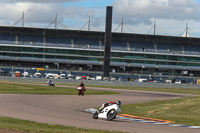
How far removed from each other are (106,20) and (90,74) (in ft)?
100

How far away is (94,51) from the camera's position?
119m

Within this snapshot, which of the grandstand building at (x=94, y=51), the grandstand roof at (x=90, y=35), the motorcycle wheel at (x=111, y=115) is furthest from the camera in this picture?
the grandstand roof at (x=90, y=35)

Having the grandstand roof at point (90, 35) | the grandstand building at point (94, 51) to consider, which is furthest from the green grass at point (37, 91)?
the grandstand roof at point (90, 35)

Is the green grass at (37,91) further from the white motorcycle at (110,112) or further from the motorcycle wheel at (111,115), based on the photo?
the motorcycle wheel at (111,115)

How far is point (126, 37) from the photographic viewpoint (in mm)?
122312

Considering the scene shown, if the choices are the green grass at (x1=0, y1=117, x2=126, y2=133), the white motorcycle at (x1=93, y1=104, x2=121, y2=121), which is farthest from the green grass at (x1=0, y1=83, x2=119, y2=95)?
the green grass at (x1=0, y1=117, x2=126, y2=133)

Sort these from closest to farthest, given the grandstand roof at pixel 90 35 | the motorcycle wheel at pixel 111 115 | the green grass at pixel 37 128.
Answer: the green grass at pixel 37 128 < the motorcycle wheel at pixel 111 115 < the grandstand roof at pixel 90 35

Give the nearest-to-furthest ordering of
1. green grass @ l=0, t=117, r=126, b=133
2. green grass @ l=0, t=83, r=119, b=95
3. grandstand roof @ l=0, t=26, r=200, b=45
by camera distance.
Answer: green grass @ l=0, t=117, r=126, b=133 → green grass @ l=0, t=83, r=119, b=95 → grandstand roof @ l=0, t=26, r=200, b=45

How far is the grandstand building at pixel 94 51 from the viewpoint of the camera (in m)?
118

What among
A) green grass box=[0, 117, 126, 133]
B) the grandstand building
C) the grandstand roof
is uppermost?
the grandstand roof

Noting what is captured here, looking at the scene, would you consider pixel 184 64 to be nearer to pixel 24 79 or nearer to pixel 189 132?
pixel 24 79

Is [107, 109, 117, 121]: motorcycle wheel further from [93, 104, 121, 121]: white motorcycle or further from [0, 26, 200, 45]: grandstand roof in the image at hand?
[0, 26, 200, 45]: grandstand roof

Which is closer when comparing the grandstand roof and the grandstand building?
the grandstand building

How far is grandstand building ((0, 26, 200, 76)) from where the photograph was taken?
118250mm
